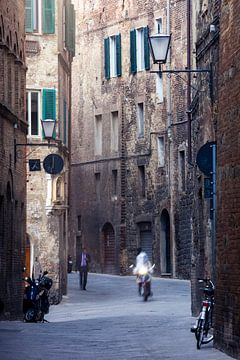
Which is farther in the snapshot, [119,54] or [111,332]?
[119,54]

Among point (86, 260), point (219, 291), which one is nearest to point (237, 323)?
point (219, 291)

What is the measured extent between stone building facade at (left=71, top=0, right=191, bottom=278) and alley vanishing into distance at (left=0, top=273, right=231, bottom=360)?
11.5m

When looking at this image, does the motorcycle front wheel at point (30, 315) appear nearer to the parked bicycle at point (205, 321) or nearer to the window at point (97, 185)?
the parked bicycle at point (205, 321)

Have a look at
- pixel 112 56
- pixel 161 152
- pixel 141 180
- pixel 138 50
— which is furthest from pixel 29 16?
pixel 112 56

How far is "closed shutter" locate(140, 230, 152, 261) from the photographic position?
6444 centimetres

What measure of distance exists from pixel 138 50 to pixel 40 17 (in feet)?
60.0

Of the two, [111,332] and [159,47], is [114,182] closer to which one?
[111,332]

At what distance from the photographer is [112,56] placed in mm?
67625

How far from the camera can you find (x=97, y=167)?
6856 cm

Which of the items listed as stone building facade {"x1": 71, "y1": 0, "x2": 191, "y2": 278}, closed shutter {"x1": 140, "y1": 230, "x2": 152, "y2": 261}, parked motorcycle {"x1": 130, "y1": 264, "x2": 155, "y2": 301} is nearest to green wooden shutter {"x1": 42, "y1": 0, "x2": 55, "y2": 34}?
parked motorcycle {"x1": 130, "y1": 264, "x2": 155, "y2": 301}

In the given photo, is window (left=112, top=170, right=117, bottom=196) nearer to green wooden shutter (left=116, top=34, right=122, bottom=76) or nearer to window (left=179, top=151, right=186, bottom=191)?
green wooden shutter (left=116, top=34, right=122, bottom=76)

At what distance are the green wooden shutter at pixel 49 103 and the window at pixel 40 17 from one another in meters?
2.08

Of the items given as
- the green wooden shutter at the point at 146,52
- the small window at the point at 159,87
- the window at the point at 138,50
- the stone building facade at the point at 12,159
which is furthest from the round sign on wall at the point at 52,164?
the window at the point at 138,50

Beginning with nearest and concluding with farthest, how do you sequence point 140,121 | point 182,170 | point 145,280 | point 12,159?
point 12,159
point 145,280
point 182,170
point 140,121
